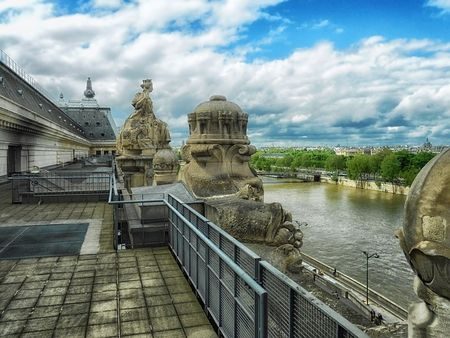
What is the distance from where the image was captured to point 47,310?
181 inches

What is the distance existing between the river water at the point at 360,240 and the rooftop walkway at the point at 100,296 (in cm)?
1074

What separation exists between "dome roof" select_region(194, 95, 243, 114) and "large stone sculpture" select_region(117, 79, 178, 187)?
614 cm

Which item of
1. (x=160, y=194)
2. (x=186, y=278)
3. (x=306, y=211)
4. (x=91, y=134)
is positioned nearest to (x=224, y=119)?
(x=160, y=194)

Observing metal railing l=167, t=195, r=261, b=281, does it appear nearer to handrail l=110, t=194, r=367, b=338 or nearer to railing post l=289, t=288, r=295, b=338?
handrail l=110, t=194, r=367, b=338

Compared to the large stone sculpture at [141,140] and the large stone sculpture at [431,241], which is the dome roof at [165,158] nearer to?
the large stone sculpture at [141,140]

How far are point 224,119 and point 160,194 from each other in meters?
2.08

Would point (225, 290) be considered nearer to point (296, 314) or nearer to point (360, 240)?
point (296, 314)

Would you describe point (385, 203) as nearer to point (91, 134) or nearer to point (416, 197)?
point (91, 134)

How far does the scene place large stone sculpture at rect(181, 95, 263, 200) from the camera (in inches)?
289

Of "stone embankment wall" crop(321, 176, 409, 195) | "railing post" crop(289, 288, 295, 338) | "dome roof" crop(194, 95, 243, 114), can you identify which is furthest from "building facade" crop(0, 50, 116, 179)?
"stone embankment wall" crop(321, 176, 409, 195)

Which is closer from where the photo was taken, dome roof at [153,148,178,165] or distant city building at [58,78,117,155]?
dome roof at [153,148,178,165]

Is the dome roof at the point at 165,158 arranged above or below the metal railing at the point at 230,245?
above

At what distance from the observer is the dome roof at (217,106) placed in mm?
7469

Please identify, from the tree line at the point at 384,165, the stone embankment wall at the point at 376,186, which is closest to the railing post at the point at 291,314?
the tree line at the point at 384,165
